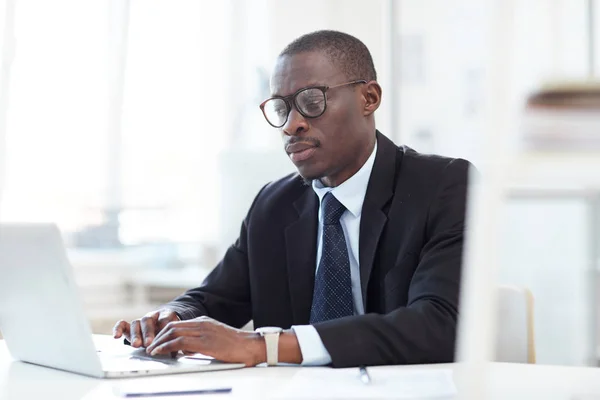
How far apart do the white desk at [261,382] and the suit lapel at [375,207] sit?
1.47 feet

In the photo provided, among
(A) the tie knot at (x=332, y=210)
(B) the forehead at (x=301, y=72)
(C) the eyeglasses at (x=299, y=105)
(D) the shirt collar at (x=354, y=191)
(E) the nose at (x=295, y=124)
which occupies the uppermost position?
(B) the forehead at (x=301, y=72)

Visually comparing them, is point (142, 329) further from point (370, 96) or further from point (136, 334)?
point (370, 96)

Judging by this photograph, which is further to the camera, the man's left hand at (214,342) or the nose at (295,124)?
the nose at (295,124)

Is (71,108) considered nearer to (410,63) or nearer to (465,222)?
(410,63)

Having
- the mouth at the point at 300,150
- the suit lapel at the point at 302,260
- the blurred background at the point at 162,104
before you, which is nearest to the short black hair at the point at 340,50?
the mouth at the point at 300,150

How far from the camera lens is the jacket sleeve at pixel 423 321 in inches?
55.8

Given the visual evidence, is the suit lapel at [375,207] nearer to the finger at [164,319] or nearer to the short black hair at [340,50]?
the short black hair at [340,50]

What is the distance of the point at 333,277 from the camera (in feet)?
6.11

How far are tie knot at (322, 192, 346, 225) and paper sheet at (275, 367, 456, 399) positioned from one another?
1.97 ft

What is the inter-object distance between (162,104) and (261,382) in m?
3.42

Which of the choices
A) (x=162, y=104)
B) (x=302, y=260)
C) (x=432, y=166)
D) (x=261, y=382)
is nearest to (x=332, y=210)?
(x=302, y=260)

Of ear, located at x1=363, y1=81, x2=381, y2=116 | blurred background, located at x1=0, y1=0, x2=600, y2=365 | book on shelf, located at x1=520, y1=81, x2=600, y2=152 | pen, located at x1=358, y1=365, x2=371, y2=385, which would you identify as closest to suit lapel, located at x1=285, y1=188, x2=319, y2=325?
ear, located at x1=363, y1=81, x2=381, y2=116

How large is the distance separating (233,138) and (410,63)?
3.66 feet

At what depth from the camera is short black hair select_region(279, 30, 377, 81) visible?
1.96 meters
